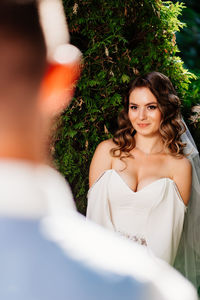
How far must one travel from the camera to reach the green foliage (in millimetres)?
2939

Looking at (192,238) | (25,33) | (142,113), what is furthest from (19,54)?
(192,238)

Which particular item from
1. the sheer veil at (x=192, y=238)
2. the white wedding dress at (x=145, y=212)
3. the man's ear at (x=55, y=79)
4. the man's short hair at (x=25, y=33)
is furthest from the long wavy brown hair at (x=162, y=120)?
the man's short hair at (x=25, y=33)

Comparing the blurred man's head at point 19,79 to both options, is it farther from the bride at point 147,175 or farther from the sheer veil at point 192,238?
the sheer veil at point 192,238

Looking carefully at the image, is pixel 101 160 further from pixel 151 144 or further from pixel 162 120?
pixel 162 120

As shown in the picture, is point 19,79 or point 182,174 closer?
point 19,79

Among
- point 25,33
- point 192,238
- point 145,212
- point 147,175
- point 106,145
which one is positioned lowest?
point 192,238

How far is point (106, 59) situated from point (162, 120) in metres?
0.66

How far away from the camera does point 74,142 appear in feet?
10.3

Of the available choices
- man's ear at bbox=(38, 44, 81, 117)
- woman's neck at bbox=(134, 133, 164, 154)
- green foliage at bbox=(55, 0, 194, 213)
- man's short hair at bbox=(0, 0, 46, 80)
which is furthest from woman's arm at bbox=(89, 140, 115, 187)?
man's short hair at bbox=(0, 0, 46, 80)

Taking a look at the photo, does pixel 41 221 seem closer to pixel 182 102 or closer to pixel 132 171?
pixel 132 171

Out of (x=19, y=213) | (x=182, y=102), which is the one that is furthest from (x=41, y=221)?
(x=182, y=102)

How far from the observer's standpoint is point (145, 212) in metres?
2.88

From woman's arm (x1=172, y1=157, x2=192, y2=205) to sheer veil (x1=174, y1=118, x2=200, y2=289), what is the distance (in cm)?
13

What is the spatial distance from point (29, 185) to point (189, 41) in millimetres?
4340
